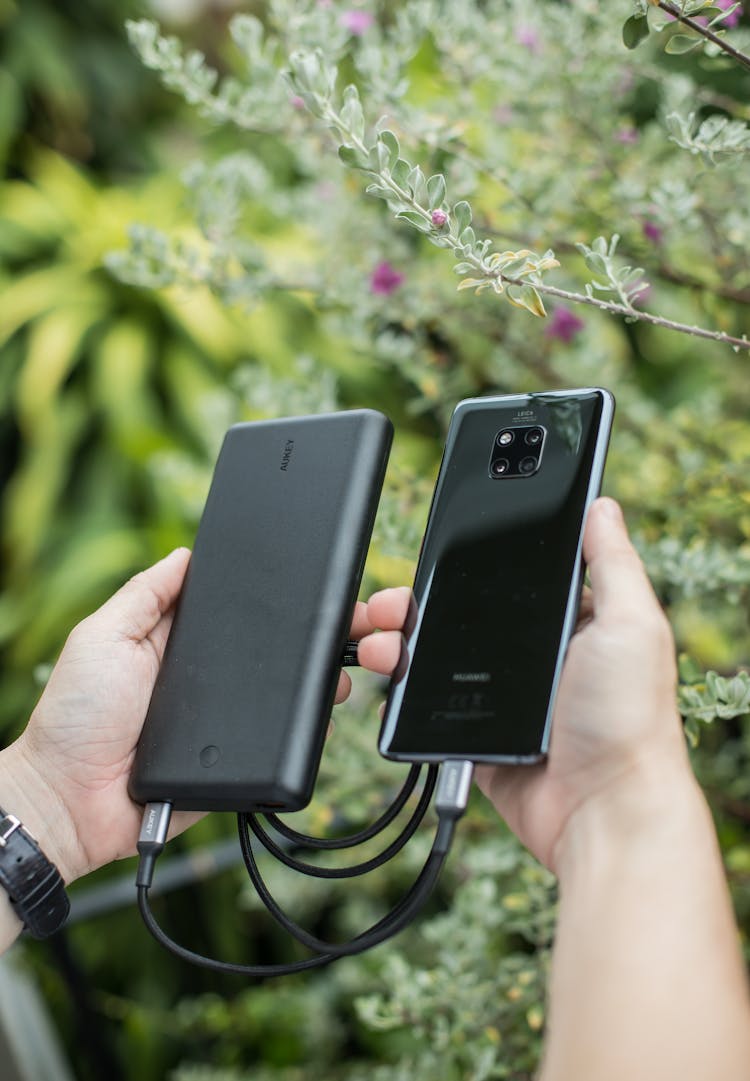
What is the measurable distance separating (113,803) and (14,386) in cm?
176

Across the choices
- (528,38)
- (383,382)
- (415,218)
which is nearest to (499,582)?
(415,218)

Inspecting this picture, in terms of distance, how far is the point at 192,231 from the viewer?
2.55 metres

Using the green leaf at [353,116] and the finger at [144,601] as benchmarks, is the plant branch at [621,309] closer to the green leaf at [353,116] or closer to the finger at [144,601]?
the green leaf at [353,116]

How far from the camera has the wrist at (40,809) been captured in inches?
38.0

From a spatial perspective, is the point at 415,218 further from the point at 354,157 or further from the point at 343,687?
the point at 343,687

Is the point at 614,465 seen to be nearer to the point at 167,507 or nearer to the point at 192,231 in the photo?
the point at 167,507

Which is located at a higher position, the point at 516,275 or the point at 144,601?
the point at 516,275

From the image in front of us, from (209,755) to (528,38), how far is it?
1.00 m

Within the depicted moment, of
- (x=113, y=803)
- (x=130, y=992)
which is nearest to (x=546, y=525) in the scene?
(x=113, y=803)

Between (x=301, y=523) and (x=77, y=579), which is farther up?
(x=301, y=523)

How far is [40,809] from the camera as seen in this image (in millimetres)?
971

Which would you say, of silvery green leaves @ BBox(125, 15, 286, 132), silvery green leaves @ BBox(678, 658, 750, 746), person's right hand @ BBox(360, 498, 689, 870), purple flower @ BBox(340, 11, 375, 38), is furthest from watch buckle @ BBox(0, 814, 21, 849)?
purple flower @ BBox(340, 11, 375, 38)

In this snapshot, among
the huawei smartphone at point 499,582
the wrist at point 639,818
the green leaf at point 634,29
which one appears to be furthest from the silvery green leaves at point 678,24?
the wrist at point 639,818

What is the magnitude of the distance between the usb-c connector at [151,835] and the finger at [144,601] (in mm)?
178
